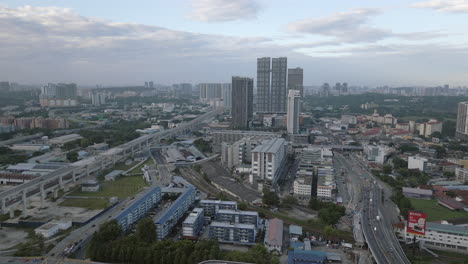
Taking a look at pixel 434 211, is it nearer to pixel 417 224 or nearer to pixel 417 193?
pixel 417 193

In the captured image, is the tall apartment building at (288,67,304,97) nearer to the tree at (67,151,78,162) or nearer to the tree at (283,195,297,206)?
the tree at (67,151,78,162)

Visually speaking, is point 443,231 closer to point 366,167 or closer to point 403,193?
point 403,193

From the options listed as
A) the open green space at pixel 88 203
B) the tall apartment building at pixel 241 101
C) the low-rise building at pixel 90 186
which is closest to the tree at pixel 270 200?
the open green space at pixel 88 203

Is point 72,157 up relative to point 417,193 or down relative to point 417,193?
up

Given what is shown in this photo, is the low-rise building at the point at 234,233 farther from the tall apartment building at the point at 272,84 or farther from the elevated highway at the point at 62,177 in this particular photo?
the tall apartment building at the point at 272,84

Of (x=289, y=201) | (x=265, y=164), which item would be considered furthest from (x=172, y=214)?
(x=265, y=164)

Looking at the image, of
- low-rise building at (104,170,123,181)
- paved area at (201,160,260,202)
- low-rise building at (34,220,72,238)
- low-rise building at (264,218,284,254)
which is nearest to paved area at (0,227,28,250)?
low-rise building at (34,220,72,238)

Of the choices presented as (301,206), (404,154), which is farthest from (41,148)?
(404,154)
